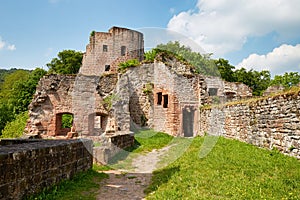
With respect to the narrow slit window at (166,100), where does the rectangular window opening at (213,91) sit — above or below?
above

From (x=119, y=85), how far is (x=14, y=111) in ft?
55.6

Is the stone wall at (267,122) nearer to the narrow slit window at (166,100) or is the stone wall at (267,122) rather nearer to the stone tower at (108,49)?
the narrow slit window at (166,100)

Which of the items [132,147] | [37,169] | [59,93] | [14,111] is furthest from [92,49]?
[37,169]

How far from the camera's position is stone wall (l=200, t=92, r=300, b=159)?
21.6 feet

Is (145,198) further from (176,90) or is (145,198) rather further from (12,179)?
(176,90)

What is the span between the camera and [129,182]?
6297mm

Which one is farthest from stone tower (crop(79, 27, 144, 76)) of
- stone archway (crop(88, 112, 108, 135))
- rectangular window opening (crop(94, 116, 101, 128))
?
stone archway (crop(88, 112, 108, 135))

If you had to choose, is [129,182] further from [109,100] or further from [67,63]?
[67,63]

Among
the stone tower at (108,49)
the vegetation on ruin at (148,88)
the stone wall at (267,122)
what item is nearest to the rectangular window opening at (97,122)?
the vegetation on ruin at (148,88)

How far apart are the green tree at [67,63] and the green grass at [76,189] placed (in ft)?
104

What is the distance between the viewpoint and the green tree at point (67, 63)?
36.5 meters

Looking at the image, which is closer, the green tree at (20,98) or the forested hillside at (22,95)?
the forested hillside at (22,95)

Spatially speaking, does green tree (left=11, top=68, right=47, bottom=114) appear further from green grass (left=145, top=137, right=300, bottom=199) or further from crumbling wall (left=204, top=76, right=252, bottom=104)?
green grass (left=145, top=137, right=300, bottom=199)

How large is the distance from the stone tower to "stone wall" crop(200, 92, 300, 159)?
646 inches
